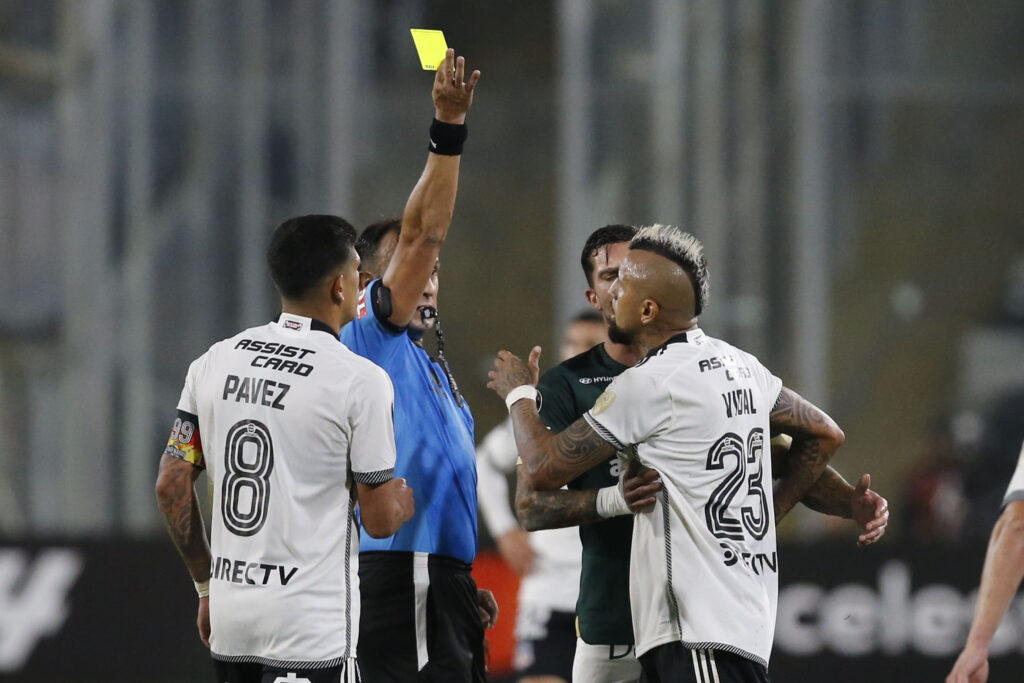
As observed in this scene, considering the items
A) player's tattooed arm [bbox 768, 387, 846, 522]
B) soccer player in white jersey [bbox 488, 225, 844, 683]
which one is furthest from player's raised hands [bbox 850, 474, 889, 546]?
soccer player in white jersey [bbox 488, 225, 844, 683]

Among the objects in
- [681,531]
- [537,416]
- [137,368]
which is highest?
[537,416]

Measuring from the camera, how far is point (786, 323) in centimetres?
1294

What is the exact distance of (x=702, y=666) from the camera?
12.4 ft

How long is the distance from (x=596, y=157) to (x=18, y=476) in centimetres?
637

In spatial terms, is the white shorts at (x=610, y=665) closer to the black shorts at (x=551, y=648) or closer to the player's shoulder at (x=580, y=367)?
the player's shoulder at (x=580, y=367)

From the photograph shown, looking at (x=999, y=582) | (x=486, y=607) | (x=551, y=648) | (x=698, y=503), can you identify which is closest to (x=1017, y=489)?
(x=999, y=582)

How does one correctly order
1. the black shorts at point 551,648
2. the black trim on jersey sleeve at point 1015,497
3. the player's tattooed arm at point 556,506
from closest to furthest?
the black trim on jersey sleeve at point 1015,497 → the player's tattooed arm at point 556,506 → the black shorts at point 551,648

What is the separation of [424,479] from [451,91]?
1290 mm

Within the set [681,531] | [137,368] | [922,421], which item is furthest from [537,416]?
[922,421]

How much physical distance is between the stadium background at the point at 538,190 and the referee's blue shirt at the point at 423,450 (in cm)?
803

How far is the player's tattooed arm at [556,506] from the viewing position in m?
4.16

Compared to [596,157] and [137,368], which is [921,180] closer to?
[596,157]

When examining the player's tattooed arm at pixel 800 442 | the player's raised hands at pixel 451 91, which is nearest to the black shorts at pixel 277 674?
the player's tattooed arm at pixel 800 442

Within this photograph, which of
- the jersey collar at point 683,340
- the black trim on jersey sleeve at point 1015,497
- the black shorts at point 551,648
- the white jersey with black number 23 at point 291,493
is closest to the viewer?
the white jersey with black number 23 at point 291,493
